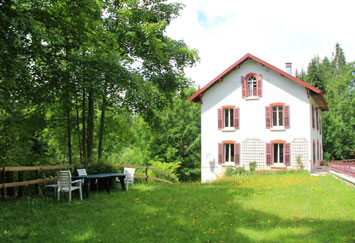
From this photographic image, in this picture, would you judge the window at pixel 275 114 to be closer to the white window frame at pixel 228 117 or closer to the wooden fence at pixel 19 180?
the white window frame at pixel 228 117

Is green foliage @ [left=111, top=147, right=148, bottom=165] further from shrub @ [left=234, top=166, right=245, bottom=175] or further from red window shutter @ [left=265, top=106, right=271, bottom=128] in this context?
red window shutter @ [left=265, top=106, right=271, bottom=128]

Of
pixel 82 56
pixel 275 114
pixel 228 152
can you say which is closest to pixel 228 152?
pixel 228 152

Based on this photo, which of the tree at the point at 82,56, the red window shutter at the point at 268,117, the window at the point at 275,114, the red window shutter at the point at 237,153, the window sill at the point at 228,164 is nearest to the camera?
the tree at the point at 82,56

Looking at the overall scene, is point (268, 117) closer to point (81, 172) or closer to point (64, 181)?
point (81, 172)

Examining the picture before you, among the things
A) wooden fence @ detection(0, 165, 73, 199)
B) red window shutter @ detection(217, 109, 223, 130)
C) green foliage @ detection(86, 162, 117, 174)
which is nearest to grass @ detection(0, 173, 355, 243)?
wooden fence @ detection(0, 165, 73, 199)

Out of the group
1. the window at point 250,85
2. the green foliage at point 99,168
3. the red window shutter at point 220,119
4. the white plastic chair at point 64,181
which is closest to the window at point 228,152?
the red window shutter at point 220,119

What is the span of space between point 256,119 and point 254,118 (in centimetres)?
16

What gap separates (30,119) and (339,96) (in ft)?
130

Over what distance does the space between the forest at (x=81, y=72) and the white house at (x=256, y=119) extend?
6329mm

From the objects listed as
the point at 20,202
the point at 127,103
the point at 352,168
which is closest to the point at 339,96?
the point at 352,168

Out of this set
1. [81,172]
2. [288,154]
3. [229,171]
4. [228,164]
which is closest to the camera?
[81,172]

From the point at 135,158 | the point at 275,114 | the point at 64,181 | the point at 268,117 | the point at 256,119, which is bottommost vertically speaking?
the point at 135,158

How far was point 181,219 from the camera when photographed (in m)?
6.93

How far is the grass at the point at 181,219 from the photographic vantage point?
5602 millimetres
